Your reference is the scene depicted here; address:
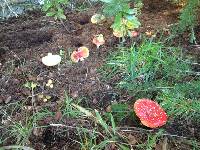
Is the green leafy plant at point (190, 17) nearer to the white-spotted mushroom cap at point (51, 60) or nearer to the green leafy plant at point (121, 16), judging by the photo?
the green leafy plant at point (121, 16)

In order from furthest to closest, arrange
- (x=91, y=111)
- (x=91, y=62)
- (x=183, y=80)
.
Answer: (x=91, y=62) → (x=183, y=80) → (x=91, y=111)

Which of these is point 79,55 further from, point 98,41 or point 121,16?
point 121,16

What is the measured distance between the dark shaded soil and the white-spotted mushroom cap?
0.06 m

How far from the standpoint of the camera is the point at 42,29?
3.28 meters

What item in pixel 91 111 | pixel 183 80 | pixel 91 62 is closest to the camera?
pixel 91 111

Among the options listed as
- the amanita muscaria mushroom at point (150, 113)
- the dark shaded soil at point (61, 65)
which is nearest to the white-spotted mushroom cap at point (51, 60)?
the dark shaded soil at point (61, 65)

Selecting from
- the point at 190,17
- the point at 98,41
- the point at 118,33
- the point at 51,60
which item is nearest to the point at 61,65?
the point at 51,60

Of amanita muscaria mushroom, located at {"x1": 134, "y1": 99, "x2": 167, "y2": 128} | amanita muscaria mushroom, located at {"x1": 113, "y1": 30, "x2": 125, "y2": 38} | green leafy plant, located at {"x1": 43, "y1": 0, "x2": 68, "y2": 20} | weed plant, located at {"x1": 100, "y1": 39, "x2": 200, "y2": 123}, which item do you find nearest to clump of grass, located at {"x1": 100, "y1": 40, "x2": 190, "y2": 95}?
weed plant, located at {"x1": 100, "y1": 39, "x2": 200, "y2": 123}

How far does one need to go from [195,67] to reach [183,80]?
Answer: 0.20 meters

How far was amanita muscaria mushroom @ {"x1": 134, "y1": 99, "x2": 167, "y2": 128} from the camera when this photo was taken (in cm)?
232

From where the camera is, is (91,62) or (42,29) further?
(42,29)

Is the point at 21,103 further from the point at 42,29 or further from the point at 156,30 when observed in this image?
the point at 156,30

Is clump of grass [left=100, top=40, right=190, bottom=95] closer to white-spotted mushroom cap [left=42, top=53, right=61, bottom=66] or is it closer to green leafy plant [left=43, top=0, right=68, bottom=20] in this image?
white-spotted mushroom cap [left=42, top=53, right=61, bottom=66]

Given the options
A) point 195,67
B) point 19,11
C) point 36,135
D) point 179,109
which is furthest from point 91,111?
point 19,11
